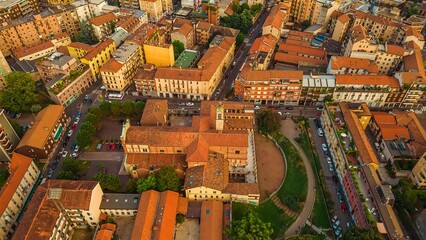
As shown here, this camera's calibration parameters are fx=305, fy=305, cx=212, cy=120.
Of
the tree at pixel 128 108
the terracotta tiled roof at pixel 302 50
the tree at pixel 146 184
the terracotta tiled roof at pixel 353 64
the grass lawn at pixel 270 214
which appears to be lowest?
the grass lawn at pixel 270 214

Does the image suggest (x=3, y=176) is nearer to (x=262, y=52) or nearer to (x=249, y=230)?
(x=249, y=230)

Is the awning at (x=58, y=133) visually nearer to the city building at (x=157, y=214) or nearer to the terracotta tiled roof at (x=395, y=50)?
the city building at (x=157, y=214)

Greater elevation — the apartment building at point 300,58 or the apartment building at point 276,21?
the apartment building at point 276,21

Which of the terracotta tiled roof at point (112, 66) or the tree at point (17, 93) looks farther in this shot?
the terracotta tiled roof at point (112, 66)

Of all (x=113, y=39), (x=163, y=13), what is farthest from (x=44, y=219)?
(x=163, y=13)

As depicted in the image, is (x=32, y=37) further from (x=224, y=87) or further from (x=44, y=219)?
(x=44, y=219)

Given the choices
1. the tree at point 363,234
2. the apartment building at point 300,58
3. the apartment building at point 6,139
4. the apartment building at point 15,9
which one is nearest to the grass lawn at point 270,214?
the tree at point 363,234
